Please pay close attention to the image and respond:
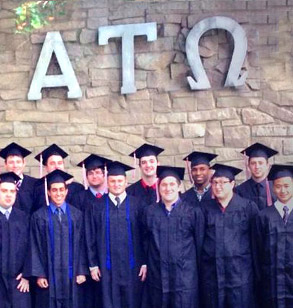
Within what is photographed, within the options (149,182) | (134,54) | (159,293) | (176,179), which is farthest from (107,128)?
(159,293)

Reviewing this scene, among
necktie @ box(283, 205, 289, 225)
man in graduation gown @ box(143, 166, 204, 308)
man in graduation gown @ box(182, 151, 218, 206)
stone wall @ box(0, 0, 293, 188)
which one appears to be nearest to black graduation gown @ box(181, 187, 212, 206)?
man in graduation gown @ box(182, 151, 218, 206)

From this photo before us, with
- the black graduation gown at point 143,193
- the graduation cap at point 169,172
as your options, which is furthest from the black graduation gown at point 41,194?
the graduation cap at point 169,172

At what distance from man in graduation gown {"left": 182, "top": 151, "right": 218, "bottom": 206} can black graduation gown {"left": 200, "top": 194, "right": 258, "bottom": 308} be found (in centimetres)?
40

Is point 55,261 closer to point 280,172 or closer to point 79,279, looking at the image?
point 79,279

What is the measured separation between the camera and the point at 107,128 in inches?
294

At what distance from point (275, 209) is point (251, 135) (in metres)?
2.00

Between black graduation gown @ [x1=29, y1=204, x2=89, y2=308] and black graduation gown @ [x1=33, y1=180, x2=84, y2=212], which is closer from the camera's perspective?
black graduation gown @ [x1=29, y1=204, x2=89, y2=308]

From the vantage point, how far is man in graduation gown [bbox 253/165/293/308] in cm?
532

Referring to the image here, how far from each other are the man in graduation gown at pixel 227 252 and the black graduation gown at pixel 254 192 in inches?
19.6

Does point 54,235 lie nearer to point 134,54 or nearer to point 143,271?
point 143,271

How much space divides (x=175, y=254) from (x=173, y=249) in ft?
0.14

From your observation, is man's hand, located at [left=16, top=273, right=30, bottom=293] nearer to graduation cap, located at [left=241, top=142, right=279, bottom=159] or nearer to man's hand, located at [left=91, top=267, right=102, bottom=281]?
man's hand, located at [left=91, top=267, right=102, bottom=281]

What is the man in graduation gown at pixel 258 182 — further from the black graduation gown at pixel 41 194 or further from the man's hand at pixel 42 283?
the man's hand at pixel 42 283

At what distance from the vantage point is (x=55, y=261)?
18.4 ft
